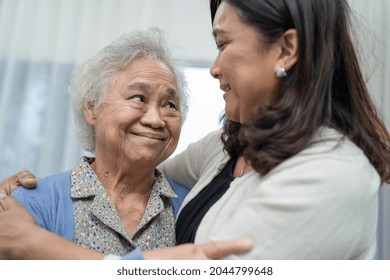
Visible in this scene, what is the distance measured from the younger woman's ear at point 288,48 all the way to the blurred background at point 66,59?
158 centimetres

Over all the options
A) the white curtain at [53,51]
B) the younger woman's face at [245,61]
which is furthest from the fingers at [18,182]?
the white curtain at [53,51]

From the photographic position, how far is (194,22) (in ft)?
9.29

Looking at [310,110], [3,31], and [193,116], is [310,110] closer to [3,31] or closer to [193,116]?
[193,116]

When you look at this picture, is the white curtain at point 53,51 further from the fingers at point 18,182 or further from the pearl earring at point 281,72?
the pearl earring at point 281,72

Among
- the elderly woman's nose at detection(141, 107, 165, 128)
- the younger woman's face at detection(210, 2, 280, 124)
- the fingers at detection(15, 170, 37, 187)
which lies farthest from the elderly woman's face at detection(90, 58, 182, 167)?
the younger woman's face at detection(210, 2, 280, 124)

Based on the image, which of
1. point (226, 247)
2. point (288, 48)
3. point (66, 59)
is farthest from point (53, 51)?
point (226, 247)

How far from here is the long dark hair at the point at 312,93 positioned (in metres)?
1.01

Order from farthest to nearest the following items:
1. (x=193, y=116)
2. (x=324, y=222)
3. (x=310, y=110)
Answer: (x=193, y=116)
(x=310, y=110)
(x=324, y=222)

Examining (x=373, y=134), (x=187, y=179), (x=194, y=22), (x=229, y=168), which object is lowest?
(x=187, y=179)

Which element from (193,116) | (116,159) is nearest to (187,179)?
(116,159)

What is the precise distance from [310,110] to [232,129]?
1.47ft

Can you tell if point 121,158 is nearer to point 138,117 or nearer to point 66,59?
point 138,117

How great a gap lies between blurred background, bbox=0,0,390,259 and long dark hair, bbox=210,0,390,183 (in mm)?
1588
